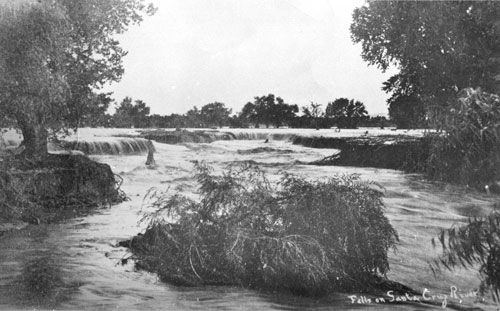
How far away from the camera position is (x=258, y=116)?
4148 mm

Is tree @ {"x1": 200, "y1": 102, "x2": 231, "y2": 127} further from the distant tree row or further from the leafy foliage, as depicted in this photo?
the leafy foliage

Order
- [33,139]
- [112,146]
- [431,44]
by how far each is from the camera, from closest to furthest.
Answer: [112,146] < [33,139] < [431,44]

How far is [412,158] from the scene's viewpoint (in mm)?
3928

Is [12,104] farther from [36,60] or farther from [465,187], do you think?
[465,187]

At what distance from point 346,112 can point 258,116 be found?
75 cm

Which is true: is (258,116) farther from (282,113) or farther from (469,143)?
(469,143)

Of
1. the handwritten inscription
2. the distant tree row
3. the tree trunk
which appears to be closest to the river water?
the handwritten inscription

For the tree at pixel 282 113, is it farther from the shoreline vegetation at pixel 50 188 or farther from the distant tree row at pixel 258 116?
the shoreline vegetation at pixel 50 188

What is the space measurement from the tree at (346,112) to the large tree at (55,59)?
5.68 ft

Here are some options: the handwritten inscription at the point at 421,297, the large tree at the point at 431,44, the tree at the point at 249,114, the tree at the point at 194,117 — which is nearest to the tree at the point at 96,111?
the tree at the point at 194,117

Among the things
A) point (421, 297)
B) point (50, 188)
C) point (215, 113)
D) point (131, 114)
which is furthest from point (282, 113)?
point (50, 188)

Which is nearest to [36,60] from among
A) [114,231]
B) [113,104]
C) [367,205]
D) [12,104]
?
[12,104]

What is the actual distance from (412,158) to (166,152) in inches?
77.5

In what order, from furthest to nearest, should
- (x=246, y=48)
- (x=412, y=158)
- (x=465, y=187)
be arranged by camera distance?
(x=246, y=48)
(x=412, y=158)
(x=465, y=187)
